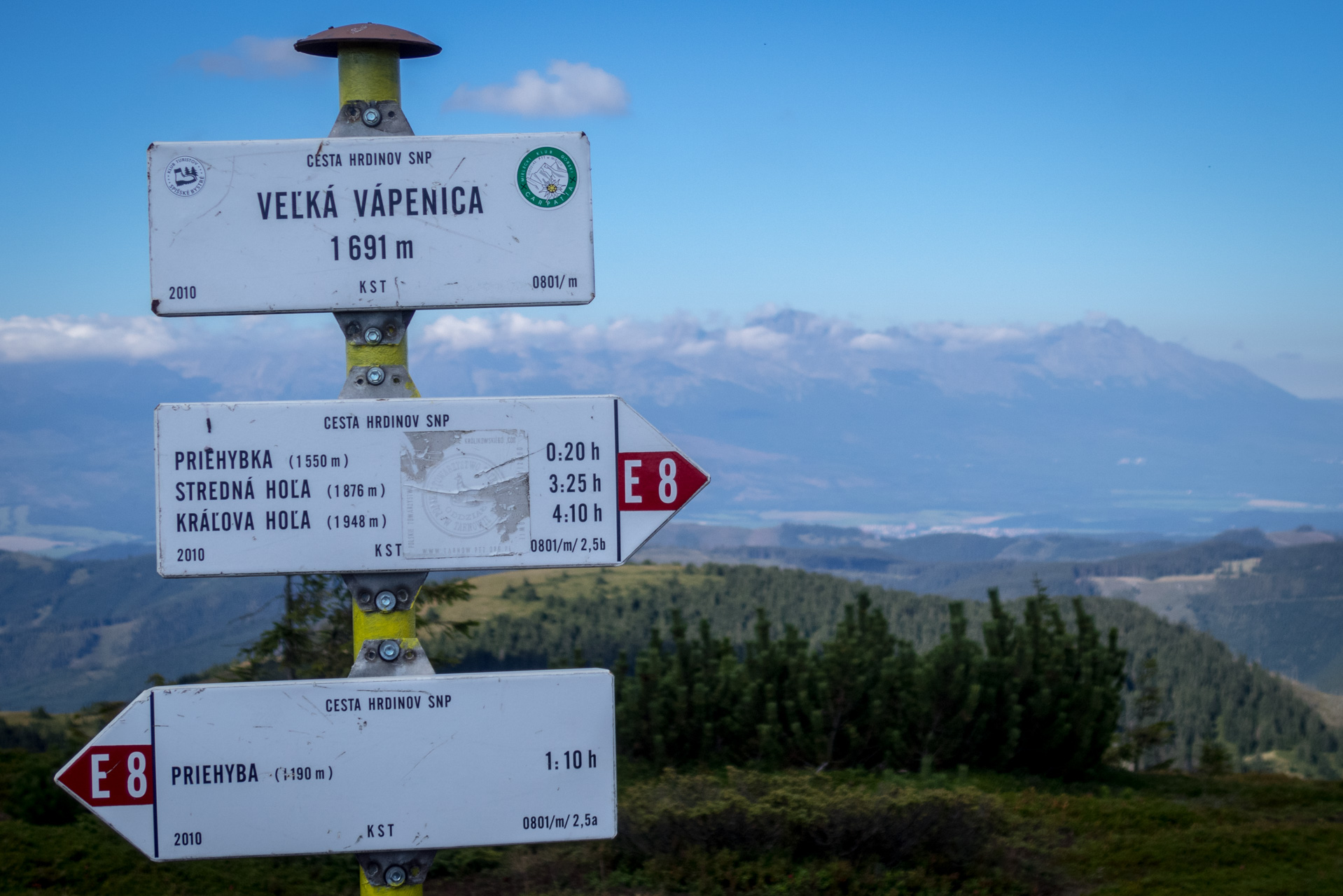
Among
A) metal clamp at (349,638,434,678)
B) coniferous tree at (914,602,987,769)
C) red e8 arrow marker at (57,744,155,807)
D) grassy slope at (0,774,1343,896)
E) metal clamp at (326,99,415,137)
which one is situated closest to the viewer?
red e8 arrow marker at (57,744,155,807)

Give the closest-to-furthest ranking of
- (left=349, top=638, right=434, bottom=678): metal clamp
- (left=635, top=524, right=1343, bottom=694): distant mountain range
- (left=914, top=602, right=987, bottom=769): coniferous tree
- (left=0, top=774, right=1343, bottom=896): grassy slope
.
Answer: (left=349, top=638, right=434, bottom=678): metal clamp → (left=0, top=774, right=1343, bottom=896): grassy slope → (left=914, top=602, right=987, bottom=769): coniferous tree → (left=635, top=524, right=1343, bottom=694): distant mountain range

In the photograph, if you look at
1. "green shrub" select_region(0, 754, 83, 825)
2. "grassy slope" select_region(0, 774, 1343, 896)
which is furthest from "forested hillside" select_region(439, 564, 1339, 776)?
"grassy slope" select_region(0, 774, 1343, 896)

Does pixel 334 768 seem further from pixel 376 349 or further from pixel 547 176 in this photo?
pixel 547 176

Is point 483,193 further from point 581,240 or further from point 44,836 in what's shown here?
point 44,836

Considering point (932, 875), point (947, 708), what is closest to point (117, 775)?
point (932, 875)

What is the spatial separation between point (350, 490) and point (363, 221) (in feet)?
2.89

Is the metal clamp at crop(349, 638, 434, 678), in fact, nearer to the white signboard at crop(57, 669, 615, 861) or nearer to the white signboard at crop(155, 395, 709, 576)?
the white signboard at crop(57, 669, 615, 861)

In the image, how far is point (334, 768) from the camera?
10.1 ft

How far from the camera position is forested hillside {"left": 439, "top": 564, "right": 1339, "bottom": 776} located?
183ft

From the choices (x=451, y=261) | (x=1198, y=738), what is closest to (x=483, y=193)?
(x=451, y=261)

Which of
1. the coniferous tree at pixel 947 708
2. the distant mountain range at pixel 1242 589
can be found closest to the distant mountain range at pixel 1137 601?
the distant mountain range at pixel 1242 589

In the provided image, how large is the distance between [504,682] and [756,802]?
4.81 m

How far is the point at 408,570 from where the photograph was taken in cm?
309

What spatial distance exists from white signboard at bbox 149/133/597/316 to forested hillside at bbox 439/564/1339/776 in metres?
44.6
